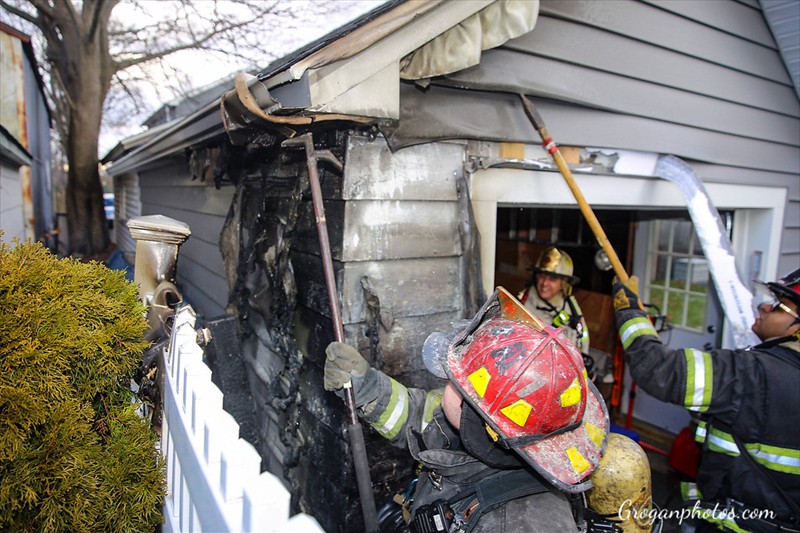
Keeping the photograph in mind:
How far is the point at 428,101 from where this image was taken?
2361 mm

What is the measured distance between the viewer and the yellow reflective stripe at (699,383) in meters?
2.31

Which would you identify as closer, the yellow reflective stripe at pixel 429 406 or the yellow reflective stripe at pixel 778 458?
the yellow reflective stripe at pixel 429 406

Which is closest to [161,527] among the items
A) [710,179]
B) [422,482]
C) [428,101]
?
[422,482]

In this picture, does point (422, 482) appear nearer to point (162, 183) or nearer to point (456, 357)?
point (456, 357)

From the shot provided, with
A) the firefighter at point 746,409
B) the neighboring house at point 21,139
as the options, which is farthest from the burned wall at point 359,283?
the neighboring house at point 21,139

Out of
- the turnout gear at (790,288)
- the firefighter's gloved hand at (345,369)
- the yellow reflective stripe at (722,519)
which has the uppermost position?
the turnout gear at (790,288)

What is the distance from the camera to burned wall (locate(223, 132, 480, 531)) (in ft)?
7.43

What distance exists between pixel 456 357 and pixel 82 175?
13.3 meters

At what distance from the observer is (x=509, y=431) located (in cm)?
146

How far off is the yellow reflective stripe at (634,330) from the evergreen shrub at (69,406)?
2.34 m

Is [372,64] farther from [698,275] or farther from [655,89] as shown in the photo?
[698,275]

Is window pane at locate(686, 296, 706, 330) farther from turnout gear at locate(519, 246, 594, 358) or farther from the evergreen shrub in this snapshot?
the evergreen shrub

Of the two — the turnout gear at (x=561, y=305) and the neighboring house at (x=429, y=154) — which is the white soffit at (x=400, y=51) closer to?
the neighboring house at (x=429, y=154)

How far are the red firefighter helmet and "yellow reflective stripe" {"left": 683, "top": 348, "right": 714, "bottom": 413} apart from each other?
1014 millimetres
